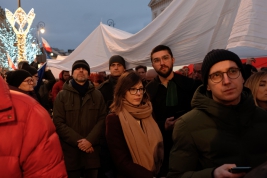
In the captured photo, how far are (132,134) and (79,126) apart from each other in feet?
5.08

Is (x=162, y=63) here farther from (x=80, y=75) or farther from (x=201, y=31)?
(x=80, y=75)

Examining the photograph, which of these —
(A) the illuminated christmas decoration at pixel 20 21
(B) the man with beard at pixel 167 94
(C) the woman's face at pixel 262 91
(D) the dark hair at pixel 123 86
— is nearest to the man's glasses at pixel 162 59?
(B) the man with beard at pixel 167 94

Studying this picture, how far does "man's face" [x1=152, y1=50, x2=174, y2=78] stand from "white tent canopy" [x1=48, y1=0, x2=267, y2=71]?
0.34 ft

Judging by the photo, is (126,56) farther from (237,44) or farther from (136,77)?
(237,44)

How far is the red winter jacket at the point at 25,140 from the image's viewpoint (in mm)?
1678

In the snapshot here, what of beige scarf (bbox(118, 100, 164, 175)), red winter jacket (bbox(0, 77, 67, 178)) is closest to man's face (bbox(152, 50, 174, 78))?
beige scarf (bbox(118, 100, 164, 175))

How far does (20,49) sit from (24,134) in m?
19.4

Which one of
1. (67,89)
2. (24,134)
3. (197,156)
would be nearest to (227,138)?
(197,156)

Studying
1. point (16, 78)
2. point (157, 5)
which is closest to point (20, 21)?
point (16, 78)

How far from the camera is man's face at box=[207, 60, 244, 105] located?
201 cm

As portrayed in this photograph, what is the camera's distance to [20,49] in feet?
64.6

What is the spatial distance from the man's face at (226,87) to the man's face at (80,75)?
2765 mm

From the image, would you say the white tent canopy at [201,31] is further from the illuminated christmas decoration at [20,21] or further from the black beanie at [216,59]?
the illuminated christmas decoration at [20,21]

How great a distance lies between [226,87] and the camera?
2.02m
